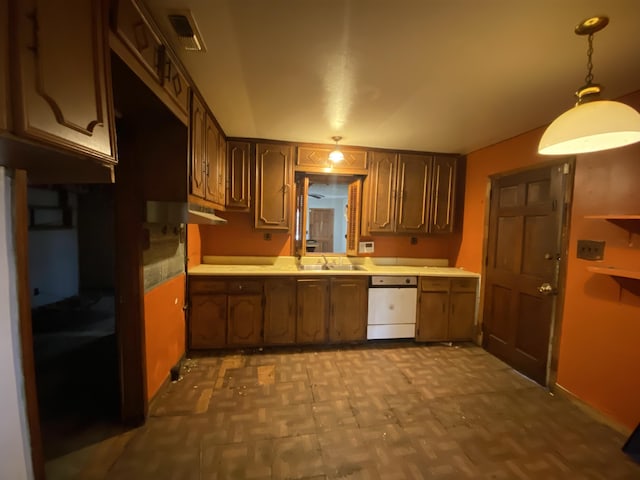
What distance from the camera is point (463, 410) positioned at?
6.88 ft

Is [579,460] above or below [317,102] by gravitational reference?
below

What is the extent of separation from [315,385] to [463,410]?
1140mm

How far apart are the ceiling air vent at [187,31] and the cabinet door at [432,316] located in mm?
2998

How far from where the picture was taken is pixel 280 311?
300 cm

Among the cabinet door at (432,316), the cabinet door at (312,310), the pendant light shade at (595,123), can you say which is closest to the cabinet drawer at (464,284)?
the cabinet door at (432,316)

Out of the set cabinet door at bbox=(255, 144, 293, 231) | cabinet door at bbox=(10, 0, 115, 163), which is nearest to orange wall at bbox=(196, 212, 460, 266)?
cabinet door at bbox=(255, 144, 293, 231)

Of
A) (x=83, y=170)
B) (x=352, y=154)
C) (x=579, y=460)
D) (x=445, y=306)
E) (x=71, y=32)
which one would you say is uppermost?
(x=352, y=154)

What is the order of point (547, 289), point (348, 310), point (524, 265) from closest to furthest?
point (547, 289) → point (524, 265) → point (348, 310)

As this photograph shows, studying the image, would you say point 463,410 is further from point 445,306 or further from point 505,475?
point 445,306

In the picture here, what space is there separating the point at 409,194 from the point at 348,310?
1.60m

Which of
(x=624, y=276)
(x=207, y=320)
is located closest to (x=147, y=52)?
(x=207, y=320)

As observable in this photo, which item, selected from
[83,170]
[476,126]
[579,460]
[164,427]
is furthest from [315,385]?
[476,126]

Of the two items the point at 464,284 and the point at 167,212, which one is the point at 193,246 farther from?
the point at 464,284

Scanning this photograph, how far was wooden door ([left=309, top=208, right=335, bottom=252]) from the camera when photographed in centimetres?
613
